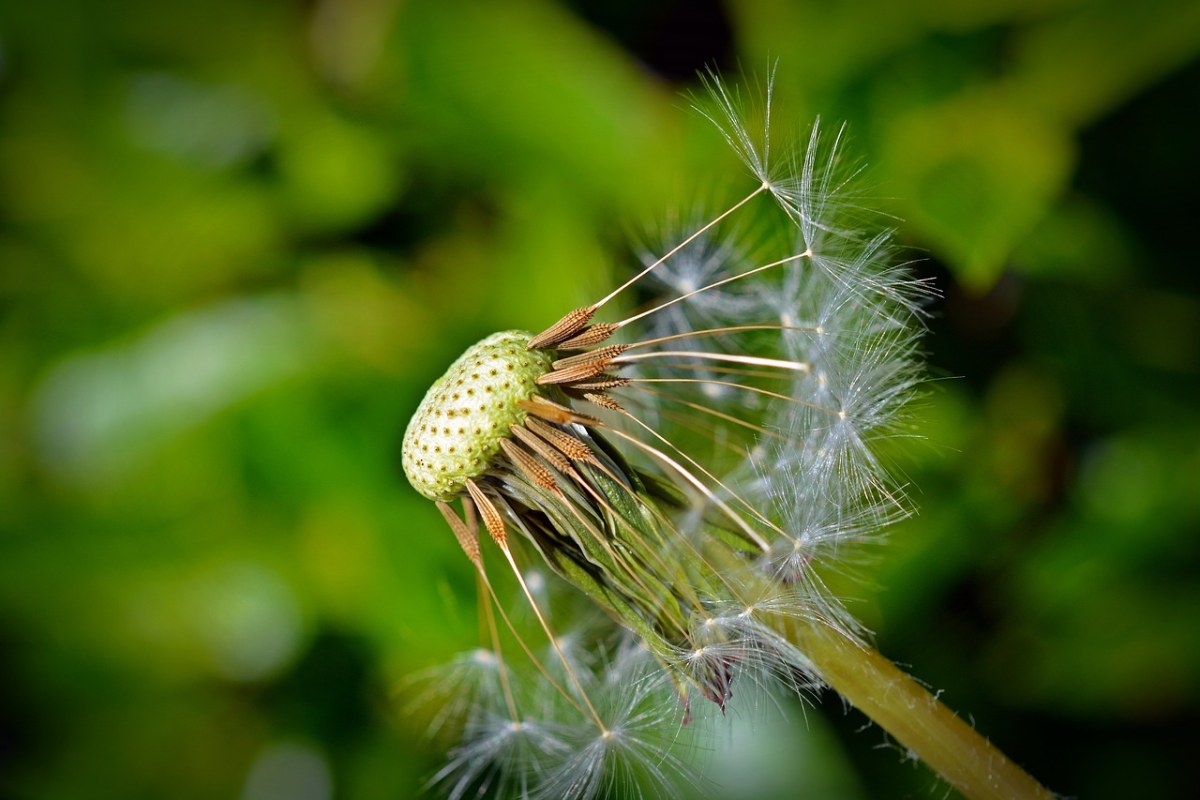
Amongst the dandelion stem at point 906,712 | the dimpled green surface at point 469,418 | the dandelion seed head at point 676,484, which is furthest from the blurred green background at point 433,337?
the dimpled green surface at point 469,418

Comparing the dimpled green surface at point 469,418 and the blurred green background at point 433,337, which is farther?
the blurred green background at point 433,337

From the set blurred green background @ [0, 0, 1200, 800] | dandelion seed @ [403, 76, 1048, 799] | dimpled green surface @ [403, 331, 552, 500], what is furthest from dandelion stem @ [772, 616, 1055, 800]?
blurred green background @ [0, 0, 1200, 800]

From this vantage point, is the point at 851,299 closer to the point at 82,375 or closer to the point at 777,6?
the point at 777,6

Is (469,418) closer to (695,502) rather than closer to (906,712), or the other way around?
(695,502)

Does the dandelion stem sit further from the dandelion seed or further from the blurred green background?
the blurred green background

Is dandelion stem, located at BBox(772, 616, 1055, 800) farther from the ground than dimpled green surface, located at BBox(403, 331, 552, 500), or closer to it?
closer to it

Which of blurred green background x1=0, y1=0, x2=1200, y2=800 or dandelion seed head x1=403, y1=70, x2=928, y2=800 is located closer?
dandelion seed head x1=403, y1=70, x2=928, y2=800

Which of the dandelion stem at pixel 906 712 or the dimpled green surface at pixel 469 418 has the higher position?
the dimpled green surface at pixel 469 418

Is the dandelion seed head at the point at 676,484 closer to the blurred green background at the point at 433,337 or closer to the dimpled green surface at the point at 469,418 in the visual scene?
the dimpled green surface at the point at 469,418
